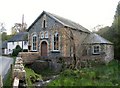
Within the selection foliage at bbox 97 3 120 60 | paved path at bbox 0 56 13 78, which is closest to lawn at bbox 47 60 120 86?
paved path at bbox 0 56 13 78

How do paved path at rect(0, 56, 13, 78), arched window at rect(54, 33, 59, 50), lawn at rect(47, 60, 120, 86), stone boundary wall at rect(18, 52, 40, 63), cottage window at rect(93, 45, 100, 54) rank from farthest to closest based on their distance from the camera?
cottage window at rect(93, 45, 100, 54)
arched window at rect(54, 33, 59, 50)
stone boundary wall at rect(18, 52, 40, 63)
paved path at rect(0, 56, 13, 78)
lawn at rect(47, 60, 120, 86)

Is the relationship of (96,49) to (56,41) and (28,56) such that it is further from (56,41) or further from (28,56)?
(28,56)

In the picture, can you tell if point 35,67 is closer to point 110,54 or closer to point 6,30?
point 110,54

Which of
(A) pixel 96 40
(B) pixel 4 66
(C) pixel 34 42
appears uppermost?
(A) pixel 96 40

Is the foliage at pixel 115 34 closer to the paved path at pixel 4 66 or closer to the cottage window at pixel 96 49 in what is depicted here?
the cottage window at pixel 96 49

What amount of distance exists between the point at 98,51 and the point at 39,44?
930 centimetres

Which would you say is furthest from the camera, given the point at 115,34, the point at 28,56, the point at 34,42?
the point at 115,34

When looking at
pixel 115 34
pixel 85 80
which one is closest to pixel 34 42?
pixel 115 34

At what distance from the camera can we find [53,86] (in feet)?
57.2

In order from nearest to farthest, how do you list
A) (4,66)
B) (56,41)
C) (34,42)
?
(4,66), (56,41), (34,42)

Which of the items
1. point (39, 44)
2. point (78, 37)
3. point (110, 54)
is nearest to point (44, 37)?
point (39, 44)

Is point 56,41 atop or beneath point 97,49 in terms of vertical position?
atop

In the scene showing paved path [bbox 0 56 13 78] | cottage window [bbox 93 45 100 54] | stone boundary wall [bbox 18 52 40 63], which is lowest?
paved path [bbox 0 56 13 78]

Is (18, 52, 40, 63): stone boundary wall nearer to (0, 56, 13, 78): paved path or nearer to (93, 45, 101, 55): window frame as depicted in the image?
(0, 56, 13, 78): paved path
